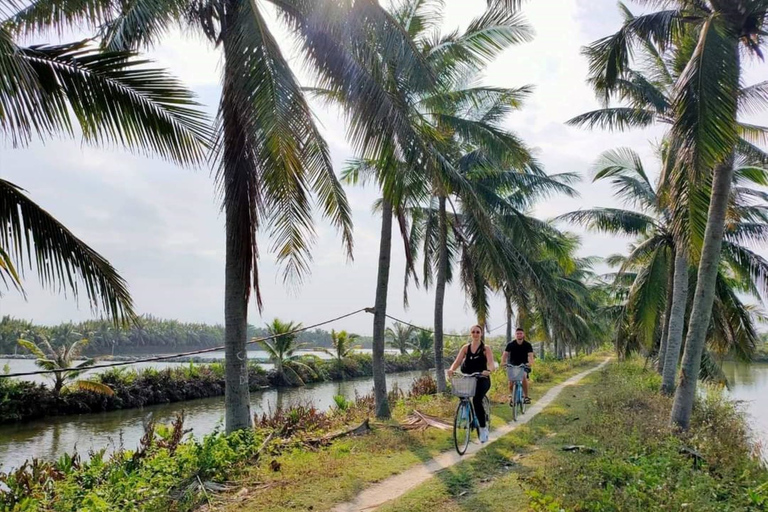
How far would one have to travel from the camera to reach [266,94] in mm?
5551

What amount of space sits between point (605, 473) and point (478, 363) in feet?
7.20

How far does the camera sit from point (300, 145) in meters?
5.95

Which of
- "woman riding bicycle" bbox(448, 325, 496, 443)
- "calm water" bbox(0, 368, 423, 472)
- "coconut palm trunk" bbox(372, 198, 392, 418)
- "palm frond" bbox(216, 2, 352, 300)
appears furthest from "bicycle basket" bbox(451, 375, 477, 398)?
"calm water" bbox(0, 368, 423, 472)

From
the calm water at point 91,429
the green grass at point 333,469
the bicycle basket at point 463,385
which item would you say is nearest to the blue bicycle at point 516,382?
the green grass at point 333,469

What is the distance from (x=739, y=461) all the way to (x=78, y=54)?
9304 millimetres

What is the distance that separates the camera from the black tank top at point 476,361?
295 inches

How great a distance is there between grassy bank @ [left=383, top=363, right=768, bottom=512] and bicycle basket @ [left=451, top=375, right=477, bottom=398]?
928 mm

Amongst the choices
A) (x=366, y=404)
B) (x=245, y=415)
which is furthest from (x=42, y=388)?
(x=245, y=415)

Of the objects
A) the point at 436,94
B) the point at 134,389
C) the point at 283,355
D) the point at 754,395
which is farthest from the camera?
the point at 283,355

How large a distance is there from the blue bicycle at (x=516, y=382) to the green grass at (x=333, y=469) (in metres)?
2.15

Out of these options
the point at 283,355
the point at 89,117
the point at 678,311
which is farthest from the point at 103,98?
the point at 283,355

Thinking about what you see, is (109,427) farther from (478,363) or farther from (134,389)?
(478,363)

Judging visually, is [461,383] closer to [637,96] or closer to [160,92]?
[160,92]

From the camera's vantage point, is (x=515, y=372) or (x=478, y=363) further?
(x=515, y=372)
